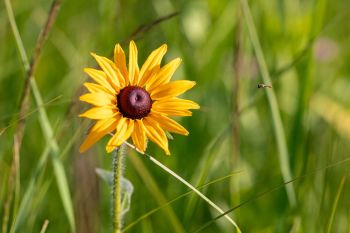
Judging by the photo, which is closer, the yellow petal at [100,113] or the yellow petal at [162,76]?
the yellow petal at [100,113]

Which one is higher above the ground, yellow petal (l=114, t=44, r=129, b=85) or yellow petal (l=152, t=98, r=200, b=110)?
yellow petal (l=114, t=44, r=129, b=85)

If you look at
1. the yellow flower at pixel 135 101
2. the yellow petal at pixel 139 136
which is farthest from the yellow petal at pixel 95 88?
the yellow petal at pixel 139 136

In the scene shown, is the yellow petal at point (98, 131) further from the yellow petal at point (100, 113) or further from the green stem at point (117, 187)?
the green stem at point (117, 187)

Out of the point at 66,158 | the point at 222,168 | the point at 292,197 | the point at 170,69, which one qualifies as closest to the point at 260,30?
the point at 222,168

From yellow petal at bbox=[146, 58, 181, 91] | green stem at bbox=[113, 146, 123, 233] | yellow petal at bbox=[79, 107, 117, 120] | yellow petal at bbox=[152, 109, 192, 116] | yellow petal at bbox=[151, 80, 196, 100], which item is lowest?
green stem at bbox=[113, 146, 123, 233]

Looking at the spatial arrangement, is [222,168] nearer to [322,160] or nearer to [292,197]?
[322,160]

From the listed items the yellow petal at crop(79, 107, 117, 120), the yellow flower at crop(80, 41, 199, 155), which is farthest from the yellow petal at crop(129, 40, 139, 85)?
the yellow petal at crop(79, 107, 117, 120)

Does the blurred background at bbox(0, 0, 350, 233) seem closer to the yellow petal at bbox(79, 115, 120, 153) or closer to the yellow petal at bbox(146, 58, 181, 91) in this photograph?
the yellow petal at bbox(79, 115, 120, 153)
